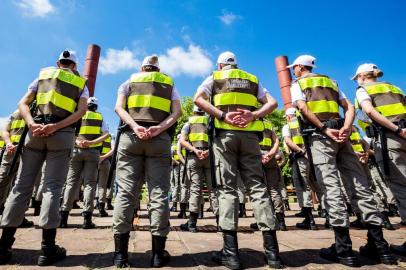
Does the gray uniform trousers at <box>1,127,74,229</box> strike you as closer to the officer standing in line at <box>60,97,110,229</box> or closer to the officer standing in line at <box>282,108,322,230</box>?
the officer standing in line at <box>60,97,110,229</box>

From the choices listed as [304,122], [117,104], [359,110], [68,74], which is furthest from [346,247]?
[68,74]

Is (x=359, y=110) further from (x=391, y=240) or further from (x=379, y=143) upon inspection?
(x=391, y=240)

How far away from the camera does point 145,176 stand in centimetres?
309

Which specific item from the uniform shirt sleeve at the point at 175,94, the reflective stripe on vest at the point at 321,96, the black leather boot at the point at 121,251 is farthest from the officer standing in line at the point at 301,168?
the black leather boot at the point at 121,251

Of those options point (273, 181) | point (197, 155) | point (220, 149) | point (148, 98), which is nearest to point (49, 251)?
point (148, 98)

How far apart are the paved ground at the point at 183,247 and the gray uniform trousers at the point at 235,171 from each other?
0.51 meters

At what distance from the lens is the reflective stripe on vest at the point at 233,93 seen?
3.09m

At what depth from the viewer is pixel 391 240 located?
3.87m

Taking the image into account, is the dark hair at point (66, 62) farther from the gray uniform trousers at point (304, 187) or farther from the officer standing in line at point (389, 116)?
the gray uniform trousers at point (304, 187)

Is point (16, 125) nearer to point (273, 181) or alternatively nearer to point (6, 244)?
point (6, 244)

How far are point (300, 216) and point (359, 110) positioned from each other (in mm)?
4566

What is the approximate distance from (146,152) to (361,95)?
283 cm

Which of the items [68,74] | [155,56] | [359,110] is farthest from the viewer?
[359,110]

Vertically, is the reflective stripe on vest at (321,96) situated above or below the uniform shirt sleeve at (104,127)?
below
